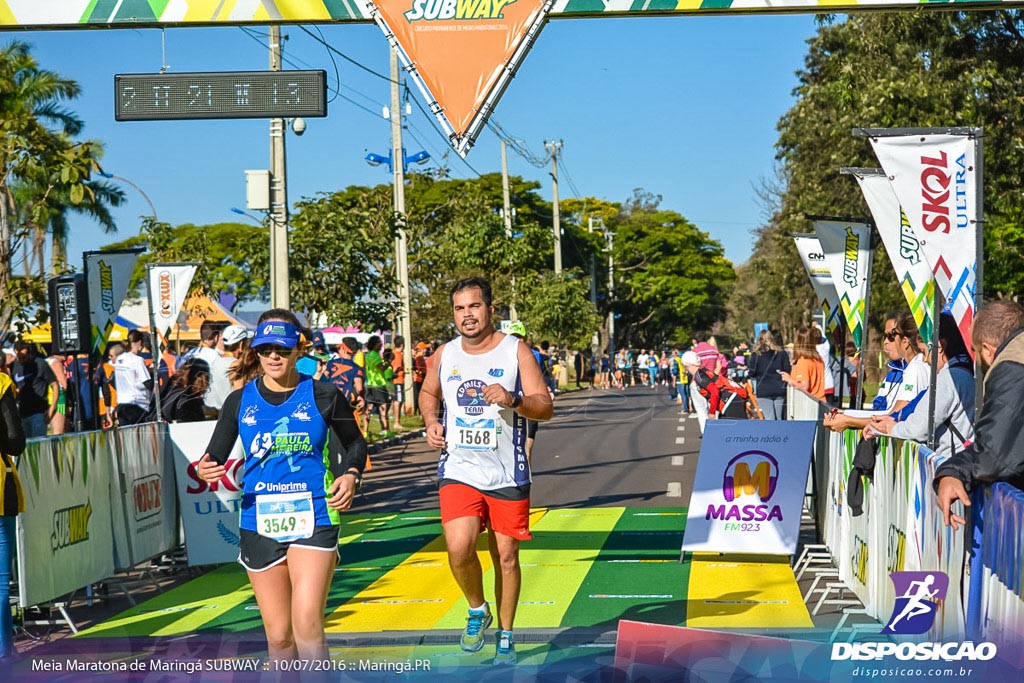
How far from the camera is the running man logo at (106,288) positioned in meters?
12.9

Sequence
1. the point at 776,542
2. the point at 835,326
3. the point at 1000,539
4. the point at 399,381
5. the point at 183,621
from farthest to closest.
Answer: the point at 399,381
the point at 835,326
the point at 776,542
the point at 183,621
the point at 1000,539

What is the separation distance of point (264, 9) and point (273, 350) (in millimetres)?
4026

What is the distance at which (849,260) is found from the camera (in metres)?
12.7

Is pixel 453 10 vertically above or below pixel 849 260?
above

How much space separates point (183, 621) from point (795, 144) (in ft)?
138

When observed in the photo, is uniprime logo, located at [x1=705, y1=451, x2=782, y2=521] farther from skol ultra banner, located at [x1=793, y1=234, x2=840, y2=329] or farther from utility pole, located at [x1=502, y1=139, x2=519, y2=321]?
utility pole, located at [x1=502, y1=139, x2=519, y2=321]

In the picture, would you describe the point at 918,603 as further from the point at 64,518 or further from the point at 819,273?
the point at 819,273

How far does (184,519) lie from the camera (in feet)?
37.2

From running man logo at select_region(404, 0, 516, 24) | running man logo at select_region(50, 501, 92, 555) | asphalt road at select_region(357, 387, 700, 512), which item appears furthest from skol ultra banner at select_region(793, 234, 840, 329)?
running man logo at select_region(50, 501, 92, 555)

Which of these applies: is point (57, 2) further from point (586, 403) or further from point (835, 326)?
point (586, 403)

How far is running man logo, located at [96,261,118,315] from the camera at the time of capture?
12.9 metres

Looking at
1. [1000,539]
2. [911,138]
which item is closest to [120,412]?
[911,138]

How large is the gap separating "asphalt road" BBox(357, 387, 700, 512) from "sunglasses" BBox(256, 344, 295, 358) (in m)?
9.54

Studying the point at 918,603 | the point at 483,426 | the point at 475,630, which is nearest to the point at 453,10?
the point at 483,426
